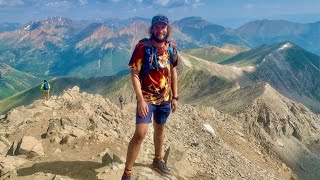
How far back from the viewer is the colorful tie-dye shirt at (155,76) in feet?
39.1

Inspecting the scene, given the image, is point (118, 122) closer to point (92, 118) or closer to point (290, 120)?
point (92, 118)

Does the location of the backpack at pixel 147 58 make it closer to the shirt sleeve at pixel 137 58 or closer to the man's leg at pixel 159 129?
the shirt sleeve at pixel 137 58

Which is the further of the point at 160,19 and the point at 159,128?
the point at 159,128

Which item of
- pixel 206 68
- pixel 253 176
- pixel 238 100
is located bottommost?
pixel 206 68

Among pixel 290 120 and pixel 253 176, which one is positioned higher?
pixel 253 176

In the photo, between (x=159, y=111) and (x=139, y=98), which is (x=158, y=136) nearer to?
(x=159, y=111)

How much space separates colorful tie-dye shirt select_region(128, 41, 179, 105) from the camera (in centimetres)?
1191

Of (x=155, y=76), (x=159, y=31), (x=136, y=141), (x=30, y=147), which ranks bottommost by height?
(x=30, y=147)

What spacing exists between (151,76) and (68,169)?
4984 mm

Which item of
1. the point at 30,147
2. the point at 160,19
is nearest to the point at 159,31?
the point at 160,19

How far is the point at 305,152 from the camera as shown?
59844 millimetres

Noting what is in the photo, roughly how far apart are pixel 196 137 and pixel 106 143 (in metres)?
14.9

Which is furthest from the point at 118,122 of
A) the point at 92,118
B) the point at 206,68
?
the point at 206,68

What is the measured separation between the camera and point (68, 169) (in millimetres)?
14055
